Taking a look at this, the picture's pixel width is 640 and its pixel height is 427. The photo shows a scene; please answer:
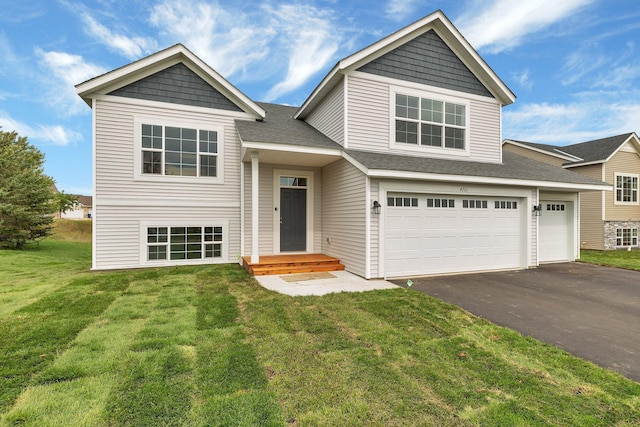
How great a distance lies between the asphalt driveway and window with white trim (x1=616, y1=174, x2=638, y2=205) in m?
9.39

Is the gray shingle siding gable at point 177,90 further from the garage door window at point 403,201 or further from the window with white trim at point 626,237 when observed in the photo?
the window with white trim at point 626,237

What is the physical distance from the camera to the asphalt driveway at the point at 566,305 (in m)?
3.65

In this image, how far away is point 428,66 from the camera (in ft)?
30.2

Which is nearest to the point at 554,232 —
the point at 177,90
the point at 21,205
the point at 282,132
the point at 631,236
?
the point at 631,236

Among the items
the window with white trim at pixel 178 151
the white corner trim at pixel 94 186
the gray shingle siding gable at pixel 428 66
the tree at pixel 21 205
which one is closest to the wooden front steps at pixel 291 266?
the window with white trim at pixel 178 151

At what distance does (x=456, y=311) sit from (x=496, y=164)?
7.07m

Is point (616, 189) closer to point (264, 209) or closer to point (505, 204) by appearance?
point (505, 204)

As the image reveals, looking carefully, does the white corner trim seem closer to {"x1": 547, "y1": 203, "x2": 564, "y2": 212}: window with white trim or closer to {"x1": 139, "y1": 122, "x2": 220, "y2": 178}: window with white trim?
{"x1": 139, "y1": 122, "x2": 220, "y2": 178}: window with white trim

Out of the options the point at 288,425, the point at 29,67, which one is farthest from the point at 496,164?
the point at 29,67

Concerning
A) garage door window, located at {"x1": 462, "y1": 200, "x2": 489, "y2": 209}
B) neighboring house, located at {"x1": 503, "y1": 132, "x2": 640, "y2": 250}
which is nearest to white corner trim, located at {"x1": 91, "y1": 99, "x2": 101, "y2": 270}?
garage door window, located at {"x1": 462, "y1": 200, "x2": 489, "y2": 209}

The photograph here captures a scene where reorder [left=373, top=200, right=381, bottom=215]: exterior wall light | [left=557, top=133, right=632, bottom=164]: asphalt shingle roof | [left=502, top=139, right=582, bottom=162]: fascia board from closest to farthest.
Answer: [left=373, top=200, right=381, bottom=215]: exterior wall light < [left=557, top=133, right=632, bottom=164]: asphalt shingle roof < [left=502, top=139, right=582, bottom=162]: fascia board

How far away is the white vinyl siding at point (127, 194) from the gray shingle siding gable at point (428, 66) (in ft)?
19.1

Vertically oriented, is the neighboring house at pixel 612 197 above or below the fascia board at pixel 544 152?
below

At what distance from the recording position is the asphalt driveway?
3652mm
